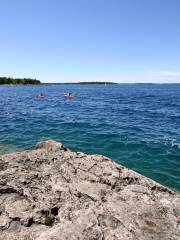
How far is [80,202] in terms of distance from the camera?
7559mm

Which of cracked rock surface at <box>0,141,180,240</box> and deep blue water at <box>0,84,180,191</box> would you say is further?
deep blue water at <box>0,84,180,191</box>

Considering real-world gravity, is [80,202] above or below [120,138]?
above

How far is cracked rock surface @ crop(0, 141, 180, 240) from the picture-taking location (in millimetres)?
6344

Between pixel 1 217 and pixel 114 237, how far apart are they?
2.77 meters

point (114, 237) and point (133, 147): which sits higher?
point (114, 237)

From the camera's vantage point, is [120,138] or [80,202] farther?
[120,138]

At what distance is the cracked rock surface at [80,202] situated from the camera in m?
6.34

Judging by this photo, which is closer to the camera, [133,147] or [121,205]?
[121,205]

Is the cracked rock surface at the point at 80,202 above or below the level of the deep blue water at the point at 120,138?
above

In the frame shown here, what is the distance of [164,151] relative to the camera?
20734 mm

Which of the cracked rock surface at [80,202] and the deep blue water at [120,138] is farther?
the deep blue water at [120,138]

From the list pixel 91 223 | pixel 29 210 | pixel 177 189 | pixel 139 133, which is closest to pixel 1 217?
pixel 29 210

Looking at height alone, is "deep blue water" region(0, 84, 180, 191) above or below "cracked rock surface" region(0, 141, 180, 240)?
below

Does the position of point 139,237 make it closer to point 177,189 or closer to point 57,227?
point 57,227
